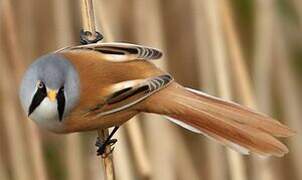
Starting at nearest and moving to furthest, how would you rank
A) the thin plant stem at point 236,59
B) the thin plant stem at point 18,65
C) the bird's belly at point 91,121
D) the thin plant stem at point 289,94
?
the bird's belly at point 91,121
the thin plant stem at point 18,65
the thin plant stem at point 236,59
the thin plant stem at point 289,94

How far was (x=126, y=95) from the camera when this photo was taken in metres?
1.49

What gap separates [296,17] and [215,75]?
35 cm

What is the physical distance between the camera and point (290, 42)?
2215 mm

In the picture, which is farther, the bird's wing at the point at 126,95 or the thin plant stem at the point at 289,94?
the thin plant stem at the point at 289,94

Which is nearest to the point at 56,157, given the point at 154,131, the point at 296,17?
the point at 154,131

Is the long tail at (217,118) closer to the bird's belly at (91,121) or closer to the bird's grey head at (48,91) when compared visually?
the bird's belly at (91,121)

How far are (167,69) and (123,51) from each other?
2.03ft

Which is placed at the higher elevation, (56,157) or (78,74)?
(78,74)

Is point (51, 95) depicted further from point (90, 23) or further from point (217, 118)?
point (217, 118)

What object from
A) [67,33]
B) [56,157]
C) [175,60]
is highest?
[67,33]

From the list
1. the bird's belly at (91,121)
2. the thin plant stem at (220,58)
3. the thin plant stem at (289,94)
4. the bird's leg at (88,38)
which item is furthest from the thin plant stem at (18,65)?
the thin plant stem at (289,94)

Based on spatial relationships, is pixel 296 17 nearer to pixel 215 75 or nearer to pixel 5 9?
pixel 215 75

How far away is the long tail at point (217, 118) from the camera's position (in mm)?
1546

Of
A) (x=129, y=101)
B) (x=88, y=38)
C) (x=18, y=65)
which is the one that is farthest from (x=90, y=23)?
(x=18, y=65)
